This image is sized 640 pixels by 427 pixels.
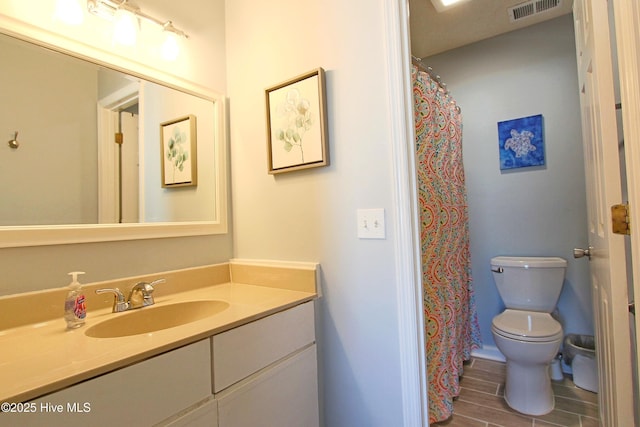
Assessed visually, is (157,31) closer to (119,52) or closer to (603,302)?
(119,52)

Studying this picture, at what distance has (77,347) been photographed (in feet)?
2.45

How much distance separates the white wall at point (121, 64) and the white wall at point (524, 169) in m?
1.94

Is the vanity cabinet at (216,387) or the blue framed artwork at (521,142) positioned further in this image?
the blue framed artwork at (521,142)

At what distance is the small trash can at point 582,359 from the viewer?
6.09ft

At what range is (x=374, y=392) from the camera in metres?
1.14

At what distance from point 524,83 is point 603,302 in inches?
70.3

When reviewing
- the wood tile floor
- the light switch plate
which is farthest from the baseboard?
the light switch plate

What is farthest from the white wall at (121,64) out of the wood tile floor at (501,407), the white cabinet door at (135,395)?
the wood tile floor at (501,407)

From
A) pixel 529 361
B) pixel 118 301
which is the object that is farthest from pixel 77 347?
pixel 529 361

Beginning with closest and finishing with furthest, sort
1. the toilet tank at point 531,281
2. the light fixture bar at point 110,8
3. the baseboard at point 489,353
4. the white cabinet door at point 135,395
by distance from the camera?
the white cabinet door at point 135,395 < the light fixture bar at point 110,8 < the toilet tank at point 531,281 < the baseboard at point 489,353

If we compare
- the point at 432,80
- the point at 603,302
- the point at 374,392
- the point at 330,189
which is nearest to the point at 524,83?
the point at 432,80

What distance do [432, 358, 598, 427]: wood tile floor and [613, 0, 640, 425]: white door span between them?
1239 millimetres

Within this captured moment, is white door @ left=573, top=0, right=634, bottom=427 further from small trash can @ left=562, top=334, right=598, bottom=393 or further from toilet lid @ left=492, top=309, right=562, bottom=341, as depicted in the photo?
small trash can @ left=562, top=334, right=598, bottom=393

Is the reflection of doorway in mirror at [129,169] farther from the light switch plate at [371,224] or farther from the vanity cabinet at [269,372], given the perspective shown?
the light switch plate at [371,224]
